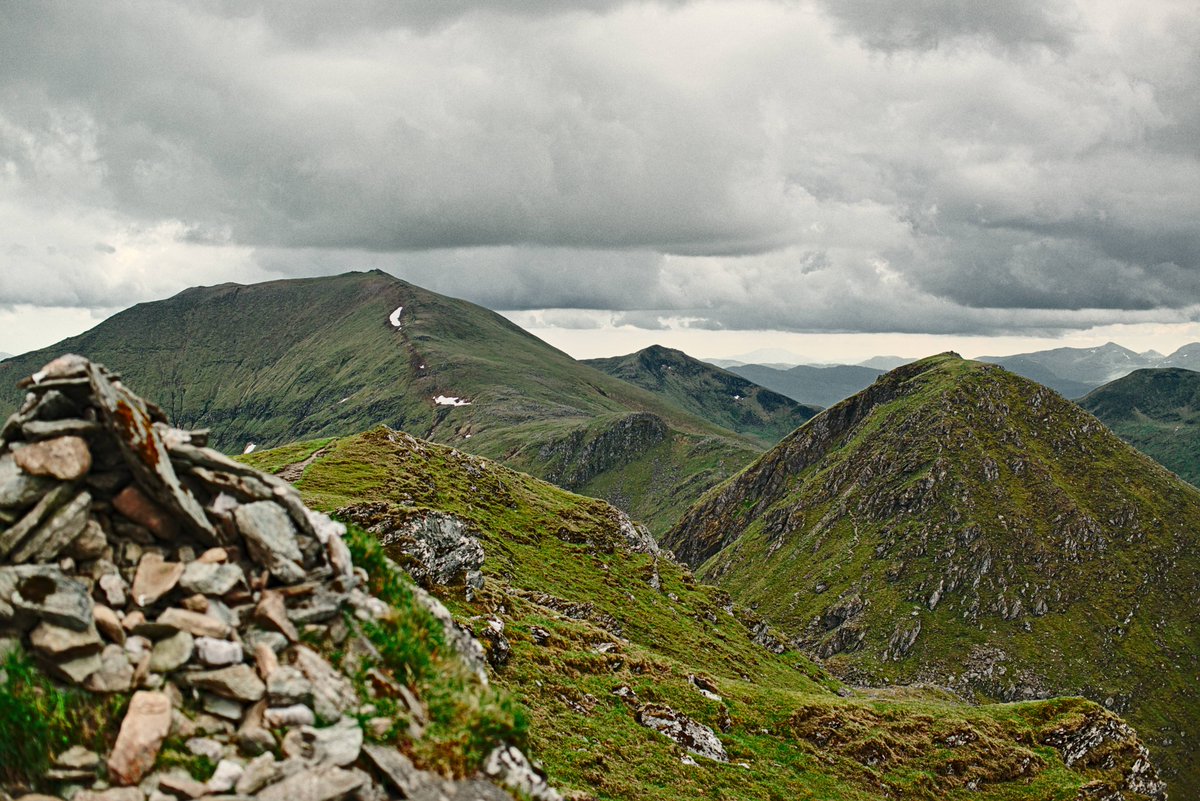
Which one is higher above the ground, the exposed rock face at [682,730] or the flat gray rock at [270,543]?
the flat gray rock at [270,543]

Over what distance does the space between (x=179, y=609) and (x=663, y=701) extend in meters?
31.5

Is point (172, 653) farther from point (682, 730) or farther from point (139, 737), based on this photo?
point (682, 730)

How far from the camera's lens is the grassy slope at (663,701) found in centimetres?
3216

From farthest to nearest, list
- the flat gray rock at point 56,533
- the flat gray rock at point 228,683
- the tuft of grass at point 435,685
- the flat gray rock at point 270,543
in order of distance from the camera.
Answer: the flat gray rock at point 270,543 → the tuft of grass at point 435,685 → the flat gray rock at point 56,533 → the flat gray rock at point 228,683

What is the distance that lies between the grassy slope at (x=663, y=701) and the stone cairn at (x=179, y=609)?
50.4 ft

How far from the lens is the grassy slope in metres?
32.2

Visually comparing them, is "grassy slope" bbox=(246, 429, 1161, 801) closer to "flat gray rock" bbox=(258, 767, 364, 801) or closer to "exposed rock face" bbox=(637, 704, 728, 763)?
"exposed rock face" bbox=(637, 704, 728, 763)

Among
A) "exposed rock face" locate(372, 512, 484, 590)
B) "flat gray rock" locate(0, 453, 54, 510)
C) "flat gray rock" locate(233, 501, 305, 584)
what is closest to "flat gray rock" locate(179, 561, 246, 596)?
"flat gray rock" locate(233, 501, 305, 584)

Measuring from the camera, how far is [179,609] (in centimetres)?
1206

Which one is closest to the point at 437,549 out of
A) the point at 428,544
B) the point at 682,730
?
the point at 428,544

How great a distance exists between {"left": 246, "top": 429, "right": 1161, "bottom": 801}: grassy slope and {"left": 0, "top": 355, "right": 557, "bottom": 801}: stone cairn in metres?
15.4

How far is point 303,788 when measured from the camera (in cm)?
1088

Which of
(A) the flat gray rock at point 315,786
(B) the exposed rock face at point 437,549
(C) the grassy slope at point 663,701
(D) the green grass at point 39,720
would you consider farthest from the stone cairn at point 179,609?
(B) the exposed rock face at point 437,549

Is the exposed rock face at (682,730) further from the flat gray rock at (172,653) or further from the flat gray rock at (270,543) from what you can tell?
the flat gray rock at (172,653)
